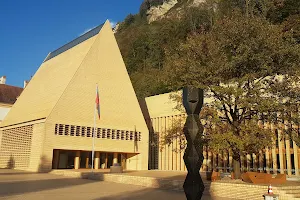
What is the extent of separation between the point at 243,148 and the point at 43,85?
21997 millimetres

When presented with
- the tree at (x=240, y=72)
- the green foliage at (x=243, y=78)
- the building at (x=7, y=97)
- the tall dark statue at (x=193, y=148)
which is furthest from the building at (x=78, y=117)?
the tall dark statue at (x=193, y=148)

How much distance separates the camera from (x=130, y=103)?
96.2 feet

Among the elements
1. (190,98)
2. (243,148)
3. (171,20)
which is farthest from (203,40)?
(171,20)

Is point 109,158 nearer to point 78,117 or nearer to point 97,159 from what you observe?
point 97,159

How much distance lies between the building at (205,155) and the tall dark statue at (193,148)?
985cm

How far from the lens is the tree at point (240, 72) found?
44.4 feet

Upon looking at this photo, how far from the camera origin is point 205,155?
2684 centimetres

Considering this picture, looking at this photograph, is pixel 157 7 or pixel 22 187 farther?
pixel 157 7

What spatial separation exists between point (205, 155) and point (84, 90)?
1196 cm

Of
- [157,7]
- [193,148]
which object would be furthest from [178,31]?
[193,148]

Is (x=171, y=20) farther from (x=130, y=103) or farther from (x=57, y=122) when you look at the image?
(x=57, y=122)

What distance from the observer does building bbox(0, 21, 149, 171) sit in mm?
24094

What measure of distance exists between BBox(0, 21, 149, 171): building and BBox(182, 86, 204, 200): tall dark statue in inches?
720

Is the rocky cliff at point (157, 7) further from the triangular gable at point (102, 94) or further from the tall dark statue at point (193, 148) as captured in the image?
the tall dark statue at point (193, 148)
